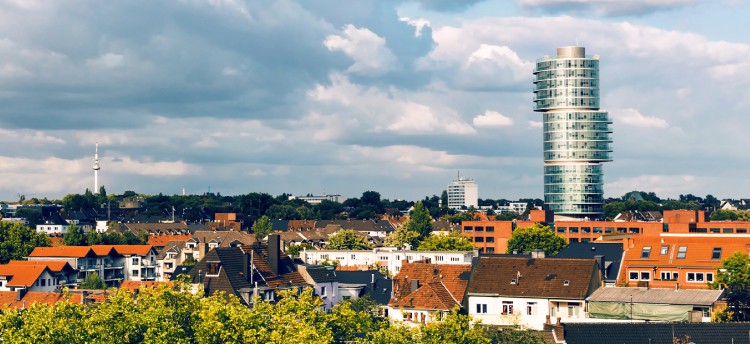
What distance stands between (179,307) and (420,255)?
110946 millimetres

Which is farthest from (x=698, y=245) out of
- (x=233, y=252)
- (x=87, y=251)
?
(x=87, y=251)

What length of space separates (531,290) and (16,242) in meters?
108

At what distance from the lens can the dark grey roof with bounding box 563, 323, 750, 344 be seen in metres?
67.1

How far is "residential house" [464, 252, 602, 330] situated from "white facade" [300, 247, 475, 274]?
73.2 m

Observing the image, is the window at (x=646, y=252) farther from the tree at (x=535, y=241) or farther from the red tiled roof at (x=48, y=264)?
the red tiled roof at (x=48, y=264)

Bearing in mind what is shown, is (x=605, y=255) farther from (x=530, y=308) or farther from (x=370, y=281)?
(x=530, y=308)

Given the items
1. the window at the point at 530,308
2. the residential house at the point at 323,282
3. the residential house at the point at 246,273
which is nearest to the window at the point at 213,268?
the residential house at the point at 246,273

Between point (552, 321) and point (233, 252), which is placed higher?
point (233, 252)

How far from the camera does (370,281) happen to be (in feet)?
401

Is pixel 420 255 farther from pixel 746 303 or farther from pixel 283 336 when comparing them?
pixel 283 336

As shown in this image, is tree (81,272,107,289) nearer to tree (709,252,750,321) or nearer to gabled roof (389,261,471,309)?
gabled roof (389,261,471,309)

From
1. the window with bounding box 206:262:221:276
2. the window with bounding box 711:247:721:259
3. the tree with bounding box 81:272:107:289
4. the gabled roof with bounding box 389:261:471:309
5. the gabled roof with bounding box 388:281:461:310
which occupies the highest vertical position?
the window with bounding box 711:247:721:259

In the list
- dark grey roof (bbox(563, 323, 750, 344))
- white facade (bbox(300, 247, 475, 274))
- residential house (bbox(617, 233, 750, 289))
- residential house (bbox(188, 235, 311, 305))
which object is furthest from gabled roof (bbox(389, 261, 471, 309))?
white facade (bbox(300, 247, 475, 274))

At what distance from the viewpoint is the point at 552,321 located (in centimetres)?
9044
